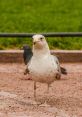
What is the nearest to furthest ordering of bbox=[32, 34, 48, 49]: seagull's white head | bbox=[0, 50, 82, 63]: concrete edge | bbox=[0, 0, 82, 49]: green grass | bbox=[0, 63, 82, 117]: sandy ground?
1. bbox=[0, 63, 82, 117]: sandy ground
2. bbox=[32, 34, 48, 49]: seagull's white head
3. bbox=[0, 50, 82, 63]: concrete edge
4. bbox=[0, 0, 82, 49]: green grass

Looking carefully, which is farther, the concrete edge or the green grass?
the green grass

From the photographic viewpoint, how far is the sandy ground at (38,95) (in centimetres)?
854

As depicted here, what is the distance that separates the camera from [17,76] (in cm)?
1116

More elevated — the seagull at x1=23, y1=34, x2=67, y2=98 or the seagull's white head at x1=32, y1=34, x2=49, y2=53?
the seagull's white head at x1=32, y1=34, x2=49, y2=53

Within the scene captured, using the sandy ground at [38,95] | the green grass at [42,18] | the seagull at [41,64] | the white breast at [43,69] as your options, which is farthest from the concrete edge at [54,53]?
the white breast at [43,69]

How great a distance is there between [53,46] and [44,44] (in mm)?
4098

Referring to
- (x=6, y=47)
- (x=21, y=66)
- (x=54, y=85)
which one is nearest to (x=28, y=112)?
(x=54, y=85)

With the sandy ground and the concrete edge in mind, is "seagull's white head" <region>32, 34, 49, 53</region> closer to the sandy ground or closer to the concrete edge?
the sandy ground

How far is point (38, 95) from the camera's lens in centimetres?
972

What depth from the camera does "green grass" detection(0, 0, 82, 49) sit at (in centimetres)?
1322

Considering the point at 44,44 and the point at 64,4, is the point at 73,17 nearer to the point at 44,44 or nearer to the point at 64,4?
the point at 64,4

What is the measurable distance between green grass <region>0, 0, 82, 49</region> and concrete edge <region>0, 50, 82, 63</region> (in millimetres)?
750

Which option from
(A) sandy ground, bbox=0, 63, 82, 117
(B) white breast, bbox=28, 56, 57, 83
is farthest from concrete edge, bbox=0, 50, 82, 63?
(B) white breast, bbox=28, 56, 57, 83

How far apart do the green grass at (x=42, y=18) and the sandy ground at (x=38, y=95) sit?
A: 1.24m
